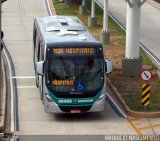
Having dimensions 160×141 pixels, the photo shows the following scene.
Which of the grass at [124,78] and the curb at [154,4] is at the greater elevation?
the grass at [124,78]

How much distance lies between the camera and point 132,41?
2984 cm

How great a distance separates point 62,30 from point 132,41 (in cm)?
521

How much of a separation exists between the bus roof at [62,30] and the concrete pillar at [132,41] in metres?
2.78

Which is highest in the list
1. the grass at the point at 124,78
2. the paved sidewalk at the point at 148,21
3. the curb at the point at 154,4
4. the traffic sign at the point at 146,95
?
the traffic sign at the point at 146,95

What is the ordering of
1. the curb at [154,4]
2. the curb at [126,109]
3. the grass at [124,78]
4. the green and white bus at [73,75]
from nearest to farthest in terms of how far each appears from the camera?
1. the green and white bus at [73,75]
2. the curb at [126,109]
3. the grass at [124,78]
4. the curb at [154,4]

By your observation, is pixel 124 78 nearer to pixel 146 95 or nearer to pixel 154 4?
pixel 146 95

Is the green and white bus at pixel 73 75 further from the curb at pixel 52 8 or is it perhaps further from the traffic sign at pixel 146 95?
the curb at pixel 52 8

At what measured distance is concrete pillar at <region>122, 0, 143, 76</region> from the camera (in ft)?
97.0

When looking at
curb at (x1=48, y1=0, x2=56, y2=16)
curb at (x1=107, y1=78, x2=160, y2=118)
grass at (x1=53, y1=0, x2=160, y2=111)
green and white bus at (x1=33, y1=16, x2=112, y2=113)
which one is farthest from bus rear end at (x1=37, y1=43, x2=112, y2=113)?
curb at (x1=48, y1=0, x2=56, y2=16)

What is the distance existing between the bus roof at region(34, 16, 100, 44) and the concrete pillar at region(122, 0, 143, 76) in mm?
2783

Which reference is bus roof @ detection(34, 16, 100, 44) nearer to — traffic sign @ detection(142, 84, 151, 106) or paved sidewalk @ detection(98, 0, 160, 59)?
traffic sign @ detection(142, 84, 151, 106)

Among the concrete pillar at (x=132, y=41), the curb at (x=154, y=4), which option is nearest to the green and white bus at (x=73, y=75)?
the concrete pillar at (x=132, y=41)

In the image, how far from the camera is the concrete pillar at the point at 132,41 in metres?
29.6

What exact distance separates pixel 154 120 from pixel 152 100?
2283 millimetres
